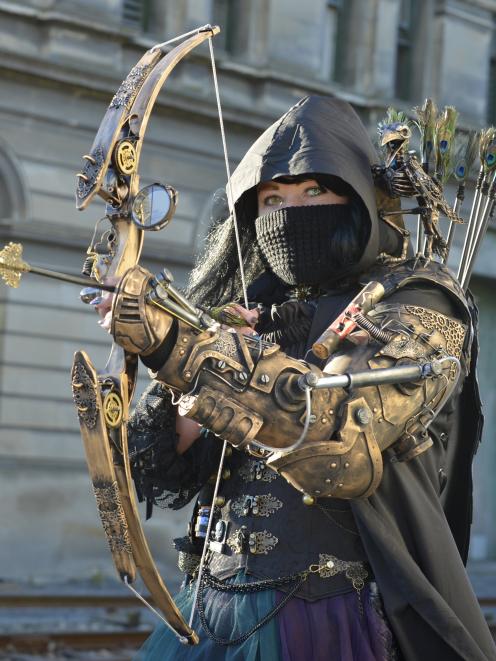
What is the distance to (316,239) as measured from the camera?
141 inches

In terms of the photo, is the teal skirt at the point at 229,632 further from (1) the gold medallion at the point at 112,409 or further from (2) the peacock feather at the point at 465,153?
(2) the peacock feather at the point at 465,153

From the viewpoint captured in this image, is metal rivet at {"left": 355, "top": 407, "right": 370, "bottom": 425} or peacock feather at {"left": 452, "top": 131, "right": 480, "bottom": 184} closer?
metal rivet at {"left": 355, "top": 407, "right": 370, "bottom": 425}

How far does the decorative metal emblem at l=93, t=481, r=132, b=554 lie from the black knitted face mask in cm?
87

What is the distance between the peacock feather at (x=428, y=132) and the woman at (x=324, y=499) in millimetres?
254

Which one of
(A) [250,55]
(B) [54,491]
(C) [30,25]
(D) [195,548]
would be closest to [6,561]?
(B) [54,491]

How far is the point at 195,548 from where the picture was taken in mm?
3746

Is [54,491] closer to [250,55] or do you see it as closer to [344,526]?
[250,55]

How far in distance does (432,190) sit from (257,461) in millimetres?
811

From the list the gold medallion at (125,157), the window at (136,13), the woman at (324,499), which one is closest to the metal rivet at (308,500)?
the woman at (324,499)

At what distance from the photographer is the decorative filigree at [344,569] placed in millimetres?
3395

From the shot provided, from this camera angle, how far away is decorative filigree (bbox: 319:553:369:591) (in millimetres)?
3395

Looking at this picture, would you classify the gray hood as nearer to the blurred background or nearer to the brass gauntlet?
the brass gauntlet

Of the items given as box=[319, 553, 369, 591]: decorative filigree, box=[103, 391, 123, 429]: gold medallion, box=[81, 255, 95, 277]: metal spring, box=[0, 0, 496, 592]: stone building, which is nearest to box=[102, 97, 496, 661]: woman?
box=[319, 553, 369, 591]: decorative filigree

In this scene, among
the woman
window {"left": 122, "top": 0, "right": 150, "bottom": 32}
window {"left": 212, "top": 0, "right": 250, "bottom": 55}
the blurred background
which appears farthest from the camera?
window {"left": 212, "top": 0, "right": 250, "bottom": 55}
